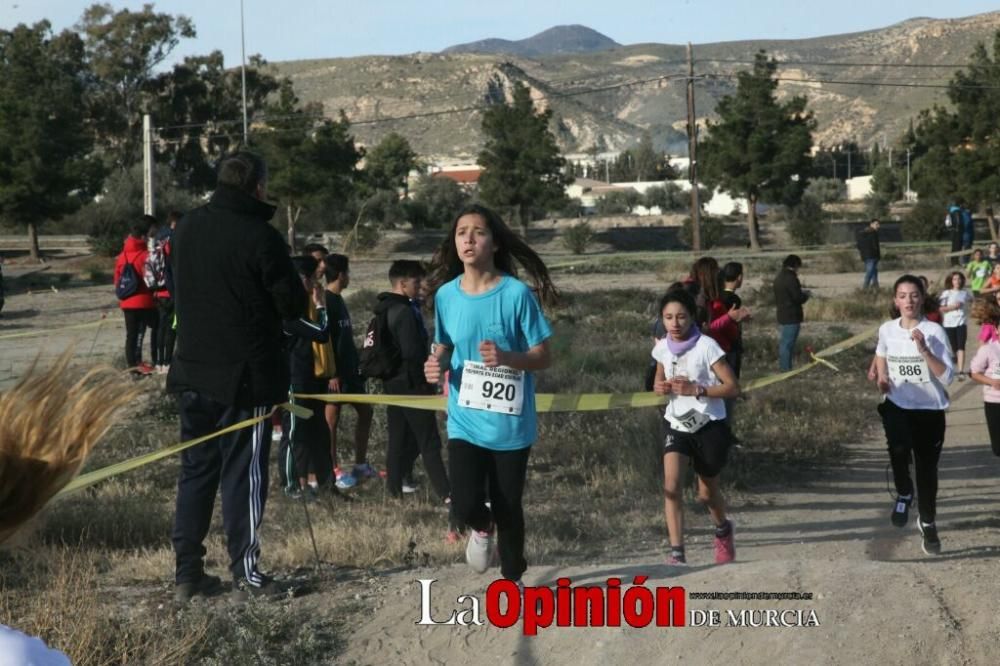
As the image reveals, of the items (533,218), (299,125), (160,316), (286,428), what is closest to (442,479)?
(286,428)

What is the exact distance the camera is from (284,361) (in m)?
6.60

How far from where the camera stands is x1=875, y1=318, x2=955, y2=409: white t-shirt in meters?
8.40

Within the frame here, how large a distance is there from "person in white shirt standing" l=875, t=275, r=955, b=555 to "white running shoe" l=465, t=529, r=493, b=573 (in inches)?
131

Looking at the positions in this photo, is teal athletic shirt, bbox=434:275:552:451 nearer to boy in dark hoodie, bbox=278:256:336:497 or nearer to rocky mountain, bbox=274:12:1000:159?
boy in dark hoodie, bbox=278:256:336:497

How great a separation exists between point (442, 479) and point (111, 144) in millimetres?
80772

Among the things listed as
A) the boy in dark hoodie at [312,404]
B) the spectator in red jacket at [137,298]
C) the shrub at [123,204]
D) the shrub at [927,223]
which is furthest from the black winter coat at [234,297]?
the shrub at [927,223]

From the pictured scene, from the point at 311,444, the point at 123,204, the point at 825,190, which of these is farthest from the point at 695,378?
the point at 825,190

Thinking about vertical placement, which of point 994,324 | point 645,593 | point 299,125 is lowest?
point 645,593

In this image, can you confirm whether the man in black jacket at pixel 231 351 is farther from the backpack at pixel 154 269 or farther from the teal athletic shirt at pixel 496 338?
the backpack at pixel 154 269

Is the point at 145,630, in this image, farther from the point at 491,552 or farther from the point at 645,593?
the point at 645,593

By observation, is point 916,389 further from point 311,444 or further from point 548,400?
point 311,444

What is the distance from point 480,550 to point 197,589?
134 centimetres

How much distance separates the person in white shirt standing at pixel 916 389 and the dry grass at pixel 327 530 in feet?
5.23

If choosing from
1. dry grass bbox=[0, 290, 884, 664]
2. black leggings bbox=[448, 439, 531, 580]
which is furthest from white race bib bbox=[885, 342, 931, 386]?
black leggings bbox=[448, 439, 531, 580]
